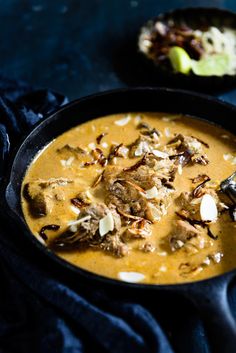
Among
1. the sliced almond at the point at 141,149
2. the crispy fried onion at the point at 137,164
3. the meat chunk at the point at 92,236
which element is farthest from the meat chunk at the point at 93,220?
the sliced almond at the point at 141,149

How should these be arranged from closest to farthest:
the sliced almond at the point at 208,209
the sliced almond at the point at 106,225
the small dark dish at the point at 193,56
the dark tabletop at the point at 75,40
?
the sliced almond at the point at 106,225
the sliced almond at the point at 208,209
the small dark dish at the point at 193,56
the dark tabletop at the point at 75,40

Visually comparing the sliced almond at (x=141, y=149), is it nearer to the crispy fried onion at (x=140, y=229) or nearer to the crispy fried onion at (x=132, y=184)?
the crispy fried onion at (x=132, y=184)

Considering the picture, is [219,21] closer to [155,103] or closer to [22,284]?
[155,103]

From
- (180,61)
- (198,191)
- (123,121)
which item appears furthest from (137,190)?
(180,61)

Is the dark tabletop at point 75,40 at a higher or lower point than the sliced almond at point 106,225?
lower

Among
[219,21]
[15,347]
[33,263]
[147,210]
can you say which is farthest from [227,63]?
[15,347]

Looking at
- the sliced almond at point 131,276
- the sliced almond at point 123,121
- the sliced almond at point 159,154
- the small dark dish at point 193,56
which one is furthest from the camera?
the small dark dish at point 193,56

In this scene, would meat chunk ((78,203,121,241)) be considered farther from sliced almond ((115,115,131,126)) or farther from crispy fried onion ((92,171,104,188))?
sliced almond ((115,115,131,126))

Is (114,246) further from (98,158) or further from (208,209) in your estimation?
(98,158)
